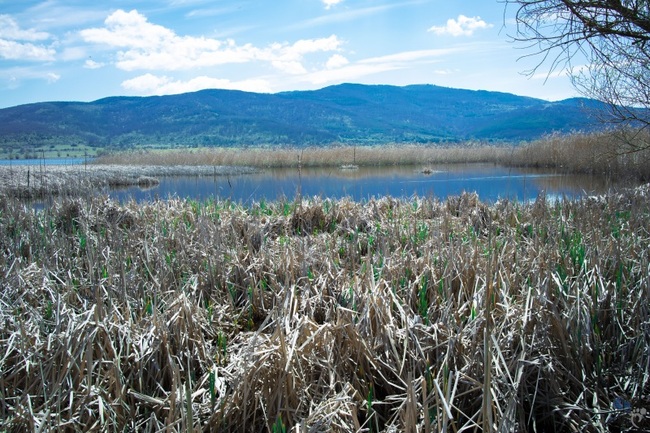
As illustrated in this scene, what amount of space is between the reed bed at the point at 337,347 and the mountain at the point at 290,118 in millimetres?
49379

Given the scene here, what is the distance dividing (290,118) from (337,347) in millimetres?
96289

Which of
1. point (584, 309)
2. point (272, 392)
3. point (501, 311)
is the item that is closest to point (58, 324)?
point (272, 392)

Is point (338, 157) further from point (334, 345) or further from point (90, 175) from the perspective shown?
point (334, 345)

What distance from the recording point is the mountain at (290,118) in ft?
224

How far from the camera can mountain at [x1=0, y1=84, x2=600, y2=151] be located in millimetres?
68188

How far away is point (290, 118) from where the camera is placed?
96.4m

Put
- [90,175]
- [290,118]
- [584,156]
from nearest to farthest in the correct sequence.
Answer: [90,175]
[584,156]
[290,118]

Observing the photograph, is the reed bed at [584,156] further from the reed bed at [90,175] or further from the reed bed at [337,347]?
the reed bed at [90,175]

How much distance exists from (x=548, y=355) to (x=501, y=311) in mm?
376

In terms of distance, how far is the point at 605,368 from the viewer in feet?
7.51

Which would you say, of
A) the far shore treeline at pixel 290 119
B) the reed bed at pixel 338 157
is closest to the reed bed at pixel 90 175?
the reed bed at pixel 338 157

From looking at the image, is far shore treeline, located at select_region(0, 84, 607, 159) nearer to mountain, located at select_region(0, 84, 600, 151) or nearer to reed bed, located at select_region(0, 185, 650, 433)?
mountain, located at select_region(0, 84, 600, 151)

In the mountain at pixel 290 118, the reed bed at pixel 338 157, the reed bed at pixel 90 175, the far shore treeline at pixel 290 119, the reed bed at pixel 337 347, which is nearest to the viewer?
the reed bed at pixel 337 347

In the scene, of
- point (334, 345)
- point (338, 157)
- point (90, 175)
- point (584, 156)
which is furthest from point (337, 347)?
point (338, 157)
